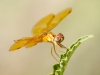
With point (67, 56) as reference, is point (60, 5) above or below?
above

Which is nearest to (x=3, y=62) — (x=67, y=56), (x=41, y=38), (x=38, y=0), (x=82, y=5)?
(x=38, y=0)

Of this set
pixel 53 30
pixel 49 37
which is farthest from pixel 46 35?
pixel 53 30

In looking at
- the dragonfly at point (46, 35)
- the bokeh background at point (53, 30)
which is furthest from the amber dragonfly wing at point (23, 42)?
the bokeh background at point (53, 30)

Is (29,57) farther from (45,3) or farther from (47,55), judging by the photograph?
(45,3)

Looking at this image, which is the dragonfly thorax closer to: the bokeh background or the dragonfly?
the dragonfly

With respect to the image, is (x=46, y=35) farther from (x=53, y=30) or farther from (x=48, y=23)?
(x=53, y=30)

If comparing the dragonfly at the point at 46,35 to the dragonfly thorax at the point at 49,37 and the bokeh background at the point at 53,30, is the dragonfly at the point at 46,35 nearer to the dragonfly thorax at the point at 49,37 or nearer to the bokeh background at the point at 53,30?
the dragonfly thorax at the point at 49,37
